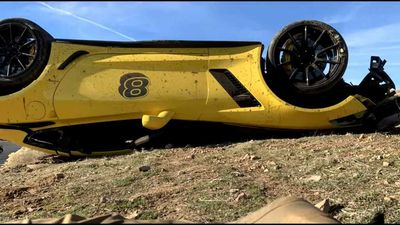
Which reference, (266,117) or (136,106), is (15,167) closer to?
(136,106)

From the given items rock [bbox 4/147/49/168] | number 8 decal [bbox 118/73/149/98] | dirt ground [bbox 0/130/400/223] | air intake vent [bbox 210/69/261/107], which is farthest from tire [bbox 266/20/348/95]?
→ rock [bbox 4/147/49/168]

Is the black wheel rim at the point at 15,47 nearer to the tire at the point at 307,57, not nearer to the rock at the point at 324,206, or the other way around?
the tire at the point at 307,57

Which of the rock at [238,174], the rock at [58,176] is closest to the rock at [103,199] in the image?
the rock at [58,176]

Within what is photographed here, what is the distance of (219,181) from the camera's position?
18.0ft

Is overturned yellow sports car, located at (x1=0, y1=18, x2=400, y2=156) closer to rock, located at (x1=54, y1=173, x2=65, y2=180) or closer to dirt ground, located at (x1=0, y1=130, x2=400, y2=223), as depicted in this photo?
dirt ground, located at (x1=0, y1=130, x2=400, y2=223)

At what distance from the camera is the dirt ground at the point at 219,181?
4816mm

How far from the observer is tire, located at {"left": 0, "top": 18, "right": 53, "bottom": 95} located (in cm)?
761

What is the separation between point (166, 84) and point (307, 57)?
206cm

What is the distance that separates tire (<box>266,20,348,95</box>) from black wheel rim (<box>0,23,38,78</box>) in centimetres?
348

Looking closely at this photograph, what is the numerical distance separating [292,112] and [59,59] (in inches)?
134

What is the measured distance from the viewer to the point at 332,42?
767 centimetres

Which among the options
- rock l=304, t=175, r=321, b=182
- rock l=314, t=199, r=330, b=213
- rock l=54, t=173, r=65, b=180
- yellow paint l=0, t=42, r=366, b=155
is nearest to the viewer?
rock l=314, t=199, r=330, b=213

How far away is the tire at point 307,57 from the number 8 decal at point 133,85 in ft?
6.03

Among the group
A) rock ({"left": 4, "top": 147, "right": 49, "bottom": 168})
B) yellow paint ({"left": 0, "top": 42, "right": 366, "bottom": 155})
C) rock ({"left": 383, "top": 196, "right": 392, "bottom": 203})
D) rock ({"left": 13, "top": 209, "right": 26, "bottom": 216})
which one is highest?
yellow paint ({"left": 0, "top": 42, "right": 366, "bottom": 155})
